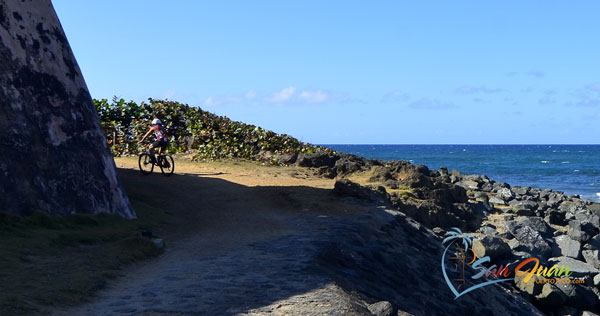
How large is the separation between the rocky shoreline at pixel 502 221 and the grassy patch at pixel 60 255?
6401 mm

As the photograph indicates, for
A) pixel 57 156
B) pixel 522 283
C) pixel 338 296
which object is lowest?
pixel 522 283

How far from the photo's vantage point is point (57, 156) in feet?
37.2

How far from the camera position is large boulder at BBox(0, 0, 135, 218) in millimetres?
10656

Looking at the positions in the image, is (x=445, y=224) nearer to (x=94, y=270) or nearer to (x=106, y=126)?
(x=94, y=270)

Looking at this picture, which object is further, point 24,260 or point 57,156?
point 57,156

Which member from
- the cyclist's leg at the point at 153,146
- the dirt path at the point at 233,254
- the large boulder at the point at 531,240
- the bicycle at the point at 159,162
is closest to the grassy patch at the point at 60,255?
the dirt path at the point at 233,254

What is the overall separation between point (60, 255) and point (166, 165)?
31.0ft

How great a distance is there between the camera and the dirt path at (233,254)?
6914 millimetres

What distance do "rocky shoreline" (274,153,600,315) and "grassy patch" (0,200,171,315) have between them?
6.40 m

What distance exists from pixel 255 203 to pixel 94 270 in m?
6.66

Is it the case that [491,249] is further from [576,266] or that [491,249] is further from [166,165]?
[166,165]

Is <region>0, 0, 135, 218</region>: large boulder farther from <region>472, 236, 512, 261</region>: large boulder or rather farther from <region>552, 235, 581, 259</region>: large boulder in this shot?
<region>552, 235, 581, 259</region>: large boulder

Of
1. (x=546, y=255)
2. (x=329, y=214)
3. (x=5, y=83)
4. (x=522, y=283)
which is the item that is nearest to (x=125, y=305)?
(x=5, y=83)

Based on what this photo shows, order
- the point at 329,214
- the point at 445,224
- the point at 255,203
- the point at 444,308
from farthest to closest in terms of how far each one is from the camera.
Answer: the point at 445,224 < the point at 255,203 < the point at 329,214 < the point at 444,308
